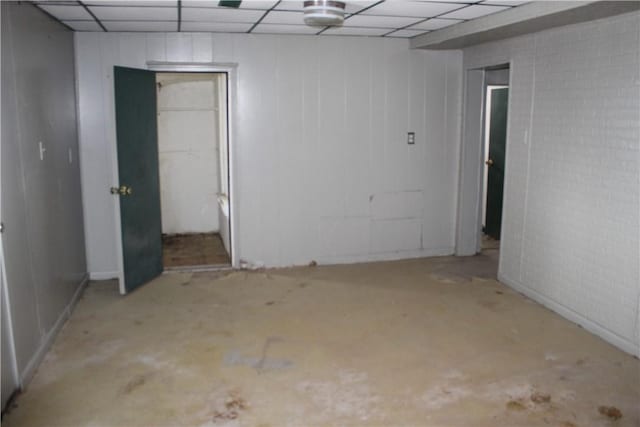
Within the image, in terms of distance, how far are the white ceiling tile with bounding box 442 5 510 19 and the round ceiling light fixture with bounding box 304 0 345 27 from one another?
1005mm

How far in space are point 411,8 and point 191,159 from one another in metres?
4.06

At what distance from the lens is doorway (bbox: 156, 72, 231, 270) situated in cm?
707

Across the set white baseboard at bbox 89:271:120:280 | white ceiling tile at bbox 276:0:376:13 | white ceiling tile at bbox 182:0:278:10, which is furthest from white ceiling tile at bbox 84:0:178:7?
white baseboard at bbox 89:271:120:280

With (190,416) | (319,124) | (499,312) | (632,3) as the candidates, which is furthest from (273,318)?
(632,3)

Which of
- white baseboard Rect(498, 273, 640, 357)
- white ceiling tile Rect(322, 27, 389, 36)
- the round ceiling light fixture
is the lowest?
white baseboard Rect(498, 273, 640, 357)

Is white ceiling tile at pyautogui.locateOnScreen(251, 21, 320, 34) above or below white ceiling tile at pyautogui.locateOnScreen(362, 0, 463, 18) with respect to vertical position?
above

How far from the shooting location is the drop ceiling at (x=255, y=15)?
3.89 m

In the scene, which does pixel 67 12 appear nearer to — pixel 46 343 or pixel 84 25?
pixel 84 25

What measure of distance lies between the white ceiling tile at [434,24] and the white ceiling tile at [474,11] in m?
0.19

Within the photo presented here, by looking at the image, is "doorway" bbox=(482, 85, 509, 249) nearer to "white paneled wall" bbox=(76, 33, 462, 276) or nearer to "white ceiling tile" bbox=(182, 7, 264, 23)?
"white paneled wall" bbox=(76, 33, 462, 276)

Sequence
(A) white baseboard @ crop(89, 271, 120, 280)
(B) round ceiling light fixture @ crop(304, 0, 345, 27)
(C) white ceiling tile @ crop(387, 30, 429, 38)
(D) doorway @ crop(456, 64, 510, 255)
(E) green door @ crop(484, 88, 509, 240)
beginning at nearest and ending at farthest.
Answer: (B) round ceiling light fixture @ crop(304, 0, 345, 27) → (C) white ceiling tile @ crop(387, 30, 429, 38) → (A) white baseboard @ crop(89, 271, 120, 280) → (D) doorway @ crop(456, 64, 510, 255) → (E) green door @ crop(484, 88, 509, 240)

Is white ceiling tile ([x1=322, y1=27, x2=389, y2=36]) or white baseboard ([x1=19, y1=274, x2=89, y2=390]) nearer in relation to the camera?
white baseboard ([x1=19, y1=274, x2=89, y2=390])

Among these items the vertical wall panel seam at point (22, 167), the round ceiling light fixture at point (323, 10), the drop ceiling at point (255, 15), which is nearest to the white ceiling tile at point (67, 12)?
the drop ceiling at point (255, 15)

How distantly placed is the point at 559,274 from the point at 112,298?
12.4 ft
